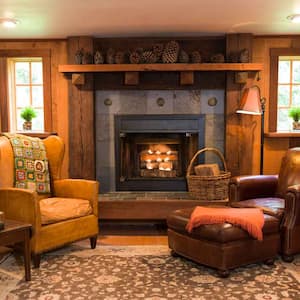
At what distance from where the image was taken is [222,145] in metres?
4.68

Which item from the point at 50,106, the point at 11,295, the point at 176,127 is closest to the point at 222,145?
the point at 176,127

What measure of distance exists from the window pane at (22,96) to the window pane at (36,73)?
0.15 meters

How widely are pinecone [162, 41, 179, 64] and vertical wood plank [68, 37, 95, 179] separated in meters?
0.85

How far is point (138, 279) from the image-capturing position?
295cm

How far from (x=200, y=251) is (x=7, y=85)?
3071mm

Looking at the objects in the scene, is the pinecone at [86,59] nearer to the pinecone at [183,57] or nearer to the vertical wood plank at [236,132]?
the pinecone at [183,57]

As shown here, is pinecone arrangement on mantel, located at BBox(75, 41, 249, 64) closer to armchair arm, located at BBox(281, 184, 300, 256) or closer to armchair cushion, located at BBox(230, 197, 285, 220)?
armchair cushion, located at BBox(230, 197, 285, 220)

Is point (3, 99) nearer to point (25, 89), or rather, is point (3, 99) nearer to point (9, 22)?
point (25, 89)

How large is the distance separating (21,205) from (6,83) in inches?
82.0

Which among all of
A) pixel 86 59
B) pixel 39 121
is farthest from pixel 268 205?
pixel 39 121

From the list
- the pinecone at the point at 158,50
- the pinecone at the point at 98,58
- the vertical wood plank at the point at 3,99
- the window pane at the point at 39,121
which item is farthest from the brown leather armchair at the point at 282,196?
the vertical wood plank at the point at 3,99

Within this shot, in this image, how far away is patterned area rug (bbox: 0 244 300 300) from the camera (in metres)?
2.69

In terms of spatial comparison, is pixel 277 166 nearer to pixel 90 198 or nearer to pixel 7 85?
pixel 90 198

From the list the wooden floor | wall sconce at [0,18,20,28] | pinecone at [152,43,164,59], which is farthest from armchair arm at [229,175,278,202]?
wall sconce at [0,18,20,28]
